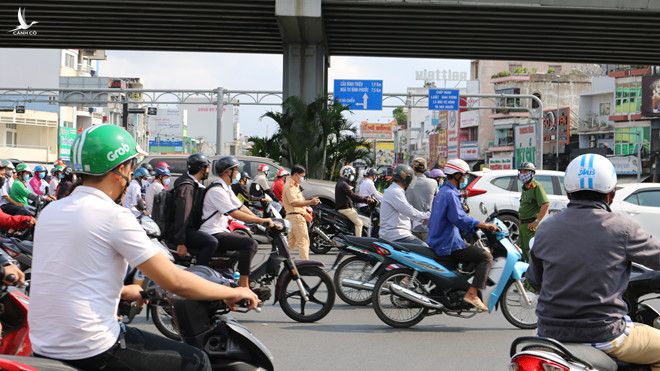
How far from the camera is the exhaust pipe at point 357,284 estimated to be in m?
11.0

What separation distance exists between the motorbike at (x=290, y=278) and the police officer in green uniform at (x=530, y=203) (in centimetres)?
463

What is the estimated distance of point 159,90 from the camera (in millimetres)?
52156

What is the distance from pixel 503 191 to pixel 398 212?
965 centimetres

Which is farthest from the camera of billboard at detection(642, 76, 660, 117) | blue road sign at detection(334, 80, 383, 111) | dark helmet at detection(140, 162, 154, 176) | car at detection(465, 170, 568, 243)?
billboard at detection(642, 76, 660, 117)

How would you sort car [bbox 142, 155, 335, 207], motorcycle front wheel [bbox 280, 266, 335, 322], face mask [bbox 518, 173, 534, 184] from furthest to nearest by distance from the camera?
car [bbox 142, 155, 335, 207] → face mask [bbox 518, 173, 534, 184] → motorcycle front wheel [bbox 280, 266, 335, 322]

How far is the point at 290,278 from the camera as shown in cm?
980

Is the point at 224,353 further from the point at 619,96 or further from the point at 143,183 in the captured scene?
Answer: the point at 619,96

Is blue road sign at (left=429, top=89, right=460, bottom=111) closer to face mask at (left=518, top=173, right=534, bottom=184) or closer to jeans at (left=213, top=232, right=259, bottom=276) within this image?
face mask at (left=518, top=173, right=534, bottom=184)

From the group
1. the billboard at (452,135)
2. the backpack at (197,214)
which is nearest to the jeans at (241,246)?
the backpack at (197,214)

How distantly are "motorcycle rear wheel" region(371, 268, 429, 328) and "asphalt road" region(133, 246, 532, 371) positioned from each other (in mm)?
112

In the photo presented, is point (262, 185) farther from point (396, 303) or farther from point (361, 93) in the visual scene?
point (361, 93)

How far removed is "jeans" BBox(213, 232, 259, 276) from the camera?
9.54 meters

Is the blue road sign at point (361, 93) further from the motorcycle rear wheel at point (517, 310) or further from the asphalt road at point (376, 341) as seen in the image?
the motorcycle rear wheel at point (517, 310)

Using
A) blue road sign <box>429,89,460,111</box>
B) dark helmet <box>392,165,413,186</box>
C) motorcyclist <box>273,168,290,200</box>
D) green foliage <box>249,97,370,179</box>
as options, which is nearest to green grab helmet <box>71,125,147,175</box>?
dark helmet <box>392,165,413,186</box>
